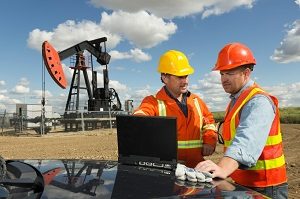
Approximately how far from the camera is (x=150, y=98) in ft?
14.0

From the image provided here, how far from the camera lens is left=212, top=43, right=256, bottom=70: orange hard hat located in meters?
3.08

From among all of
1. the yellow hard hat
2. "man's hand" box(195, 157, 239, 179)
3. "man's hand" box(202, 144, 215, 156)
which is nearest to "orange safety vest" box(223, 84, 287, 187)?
"man's hand" box(195, 157, 239, 179)

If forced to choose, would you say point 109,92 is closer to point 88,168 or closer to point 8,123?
point 8,123

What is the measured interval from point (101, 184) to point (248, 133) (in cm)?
101

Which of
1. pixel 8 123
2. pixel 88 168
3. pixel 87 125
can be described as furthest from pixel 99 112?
pixel 88 168

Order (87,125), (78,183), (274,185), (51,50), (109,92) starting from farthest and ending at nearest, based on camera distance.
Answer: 1. (109,92)
2. (87,125)
3. (51,50)
4. (274,185)
5. (78,183)

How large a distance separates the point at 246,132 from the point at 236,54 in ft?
2.52

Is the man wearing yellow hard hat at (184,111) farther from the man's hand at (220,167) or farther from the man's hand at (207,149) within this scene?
the man's hand at (220,167)

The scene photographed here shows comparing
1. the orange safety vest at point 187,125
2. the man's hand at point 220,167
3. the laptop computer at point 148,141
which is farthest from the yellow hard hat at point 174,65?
the man's hand at point 220,167

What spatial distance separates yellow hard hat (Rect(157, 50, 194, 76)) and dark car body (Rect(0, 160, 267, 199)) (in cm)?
200

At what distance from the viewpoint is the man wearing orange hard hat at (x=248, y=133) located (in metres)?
2.53

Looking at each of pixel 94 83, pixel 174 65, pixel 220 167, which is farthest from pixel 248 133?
pixel 94 83

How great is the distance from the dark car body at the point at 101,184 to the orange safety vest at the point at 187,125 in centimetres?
164

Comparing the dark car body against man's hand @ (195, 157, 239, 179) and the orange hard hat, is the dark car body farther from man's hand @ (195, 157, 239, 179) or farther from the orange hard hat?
the orange hard hat
